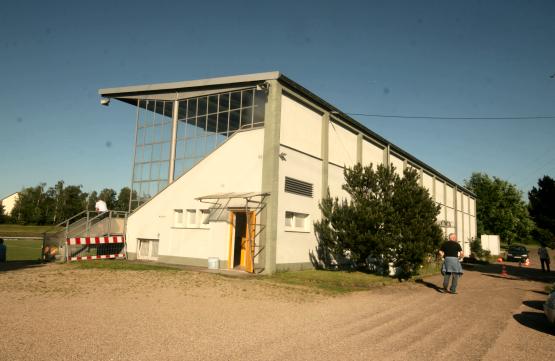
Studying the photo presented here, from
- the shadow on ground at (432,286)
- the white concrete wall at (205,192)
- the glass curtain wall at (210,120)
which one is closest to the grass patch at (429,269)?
the shadow on ground at (432,286)

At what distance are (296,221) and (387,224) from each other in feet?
13.2

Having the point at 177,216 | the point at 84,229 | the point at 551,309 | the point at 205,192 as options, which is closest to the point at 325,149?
the point at 205,192

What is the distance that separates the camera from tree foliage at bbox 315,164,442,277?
1585 centimetres

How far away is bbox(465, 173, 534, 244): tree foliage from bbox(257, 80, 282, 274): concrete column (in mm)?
59196

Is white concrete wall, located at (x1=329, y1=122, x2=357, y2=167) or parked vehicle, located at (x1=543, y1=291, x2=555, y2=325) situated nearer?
parked vehicle, located at (x1=543, y1=291, x2=555, y2=325)

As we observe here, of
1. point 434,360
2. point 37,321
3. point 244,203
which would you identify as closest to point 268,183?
point 244,203

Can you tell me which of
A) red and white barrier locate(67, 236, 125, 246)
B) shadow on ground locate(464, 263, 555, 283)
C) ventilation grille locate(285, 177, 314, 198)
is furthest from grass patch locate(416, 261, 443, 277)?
red and white barrier locate(67, 236, 125, 246)

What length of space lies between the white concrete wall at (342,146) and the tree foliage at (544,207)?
1948 cm

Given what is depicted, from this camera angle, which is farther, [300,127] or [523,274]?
[523,274]

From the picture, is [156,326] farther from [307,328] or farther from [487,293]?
[487,293]

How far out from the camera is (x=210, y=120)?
63.3ft

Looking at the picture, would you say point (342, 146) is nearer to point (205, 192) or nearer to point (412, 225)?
point (412, 225)

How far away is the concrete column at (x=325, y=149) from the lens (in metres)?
19.7

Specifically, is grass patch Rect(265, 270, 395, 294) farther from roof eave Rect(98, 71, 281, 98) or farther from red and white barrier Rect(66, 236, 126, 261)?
red and white barrier Rect(66, 236, 126, 261)
